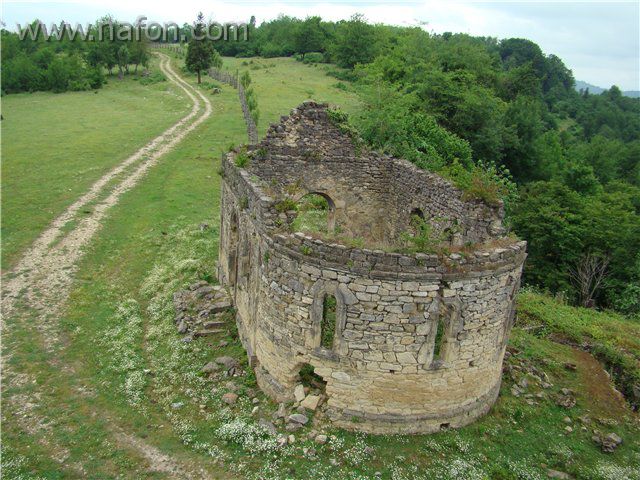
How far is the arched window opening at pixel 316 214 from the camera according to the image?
21.5 m

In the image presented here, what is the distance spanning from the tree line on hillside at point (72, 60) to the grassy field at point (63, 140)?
2389 millimetres

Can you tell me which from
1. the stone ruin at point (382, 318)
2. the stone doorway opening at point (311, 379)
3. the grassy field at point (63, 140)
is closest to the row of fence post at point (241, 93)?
the grassy field at point (63, 140)

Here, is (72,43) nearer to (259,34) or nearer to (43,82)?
(43,82)

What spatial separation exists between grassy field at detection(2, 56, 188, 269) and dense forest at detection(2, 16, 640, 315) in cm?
1000

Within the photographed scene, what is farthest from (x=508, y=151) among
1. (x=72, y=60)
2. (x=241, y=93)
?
(x=72, y=60)

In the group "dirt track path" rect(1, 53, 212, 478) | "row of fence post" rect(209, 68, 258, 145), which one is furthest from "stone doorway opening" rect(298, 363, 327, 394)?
"row of fence post" rect(209, 68, 258, 145)

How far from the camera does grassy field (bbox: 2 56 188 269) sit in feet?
94.4

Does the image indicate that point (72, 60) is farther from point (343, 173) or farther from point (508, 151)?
point (343, 173)

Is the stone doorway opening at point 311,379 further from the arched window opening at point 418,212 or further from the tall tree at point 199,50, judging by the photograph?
the tall tree at point 199,50

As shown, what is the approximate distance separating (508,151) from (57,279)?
42.0 m

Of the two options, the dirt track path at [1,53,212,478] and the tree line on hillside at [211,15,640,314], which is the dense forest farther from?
the dirt track path at [1,53,212,478]

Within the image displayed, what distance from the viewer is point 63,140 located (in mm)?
44375

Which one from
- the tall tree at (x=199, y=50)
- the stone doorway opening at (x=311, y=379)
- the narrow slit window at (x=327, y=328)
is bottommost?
the stone doorway opening at (x=311, y=379)

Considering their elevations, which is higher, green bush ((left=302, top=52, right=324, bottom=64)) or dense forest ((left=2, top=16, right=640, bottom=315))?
green bush ((left=302, top=52, right=324, bottom=64))
